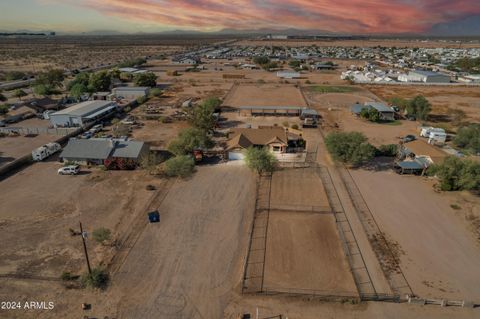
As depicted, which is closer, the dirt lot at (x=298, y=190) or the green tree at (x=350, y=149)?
the dirt lot at (x=298, y=190)

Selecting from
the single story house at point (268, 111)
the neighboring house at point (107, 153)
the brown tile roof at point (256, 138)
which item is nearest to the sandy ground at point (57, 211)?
the neighboring house at point (107, 153)

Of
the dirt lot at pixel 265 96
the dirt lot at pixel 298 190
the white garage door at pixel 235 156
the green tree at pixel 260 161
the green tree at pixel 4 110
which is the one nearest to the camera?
the dirt lot at pixel 298 190

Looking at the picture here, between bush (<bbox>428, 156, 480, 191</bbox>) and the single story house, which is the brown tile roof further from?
bush (<bbox>428, 156, 480, 191</bbox>)

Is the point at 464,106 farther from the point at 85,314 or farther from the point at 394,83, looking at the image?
the point at 85,314

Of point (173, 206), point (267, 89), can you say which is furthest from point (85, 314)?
point (267, 89)

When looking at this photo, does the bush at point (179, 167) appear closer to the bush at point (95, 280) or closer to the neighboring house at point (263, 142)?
the neighboring house at point (263, 142)

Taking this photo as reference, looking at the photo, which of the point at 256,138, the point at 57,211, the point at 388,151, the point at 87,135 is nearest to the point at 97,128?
the point at 87,135
